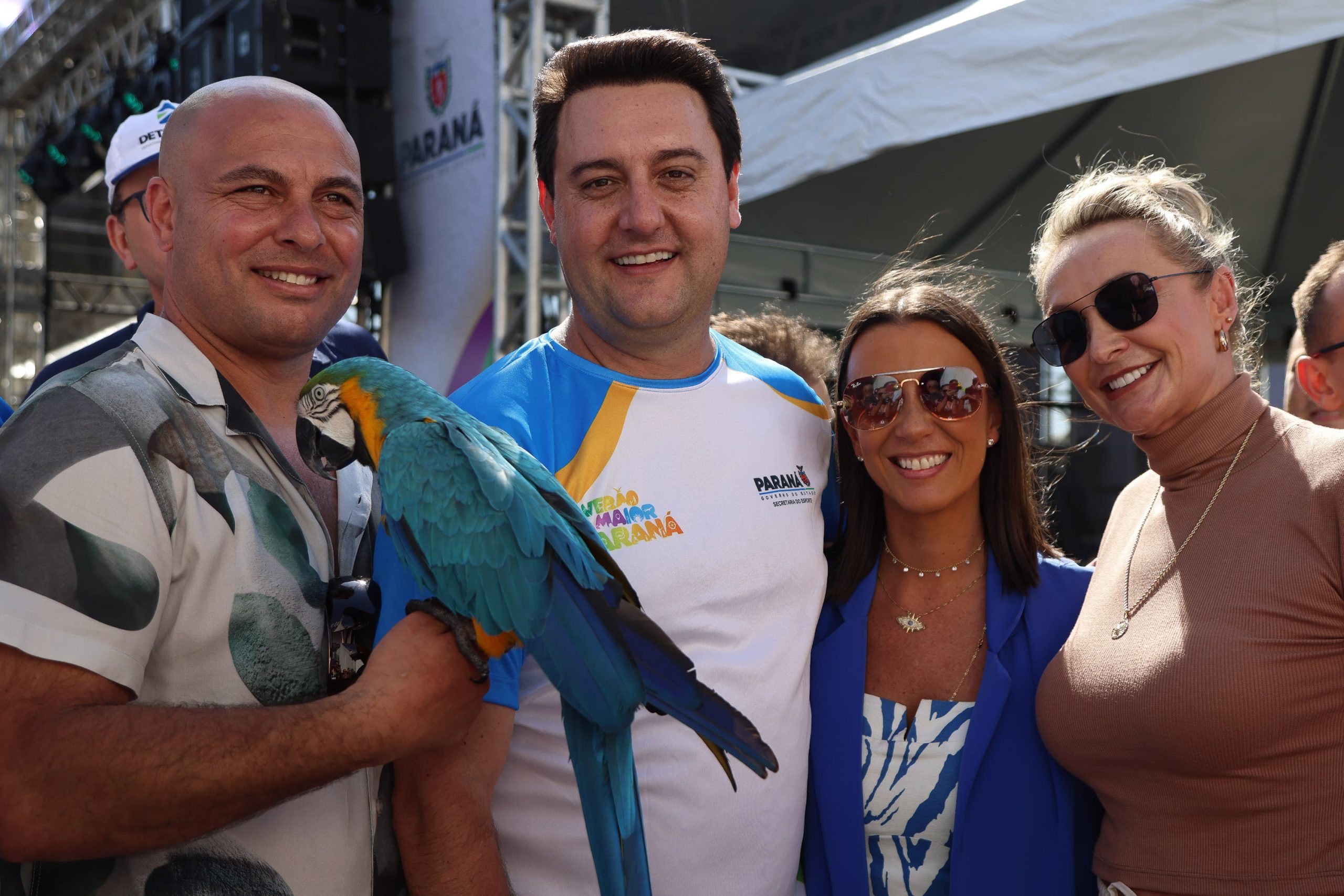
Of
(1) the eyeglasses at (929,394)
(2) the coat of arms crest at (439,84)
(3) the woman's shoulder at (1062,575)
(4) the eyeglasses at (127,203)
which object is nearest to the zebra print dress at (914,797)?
(3) the woman's shoulder at (1062,575)

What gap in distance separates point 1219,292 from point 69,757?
2.32 meters

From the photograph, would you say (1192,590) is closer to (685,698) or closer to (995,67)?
(685,698)

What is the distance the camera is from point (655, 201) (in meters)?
1.99

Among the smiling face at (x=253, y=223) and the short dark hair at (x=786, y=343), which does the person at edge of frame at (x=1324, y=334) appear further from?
the smiling face at (x=253, y=223)

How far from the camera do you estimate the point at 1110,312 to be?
2105mm

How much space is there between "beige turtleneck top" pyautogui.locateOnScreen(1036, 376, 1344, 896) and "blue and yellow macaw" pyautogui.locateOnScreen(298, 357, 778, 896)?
0.90m

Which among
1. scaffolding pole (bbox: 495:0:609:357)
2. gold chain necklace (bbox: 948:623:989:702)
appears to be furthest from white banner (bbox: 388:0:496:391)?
gold chain necklace (bbox: 948:623:989:702)

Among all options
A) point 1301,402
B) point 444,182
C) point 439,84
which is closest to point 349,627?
point 1301,402

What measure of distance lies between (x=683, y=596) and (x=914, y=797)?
680mm

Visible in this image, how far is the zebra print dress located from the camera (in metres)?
2.02

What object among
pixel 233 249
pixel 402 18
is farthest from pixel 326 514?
pixel 402 18

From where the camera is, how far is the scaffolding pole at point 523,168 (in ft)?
19.7

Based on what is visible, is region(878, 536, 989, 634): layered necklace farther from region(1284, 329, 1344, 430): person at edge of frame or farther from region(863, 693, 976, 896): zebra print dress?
region(1284, 329, 1344, 430): person at edge of frame

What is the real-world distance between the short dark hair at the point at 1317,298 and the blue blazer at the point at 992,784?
4.27 ft
